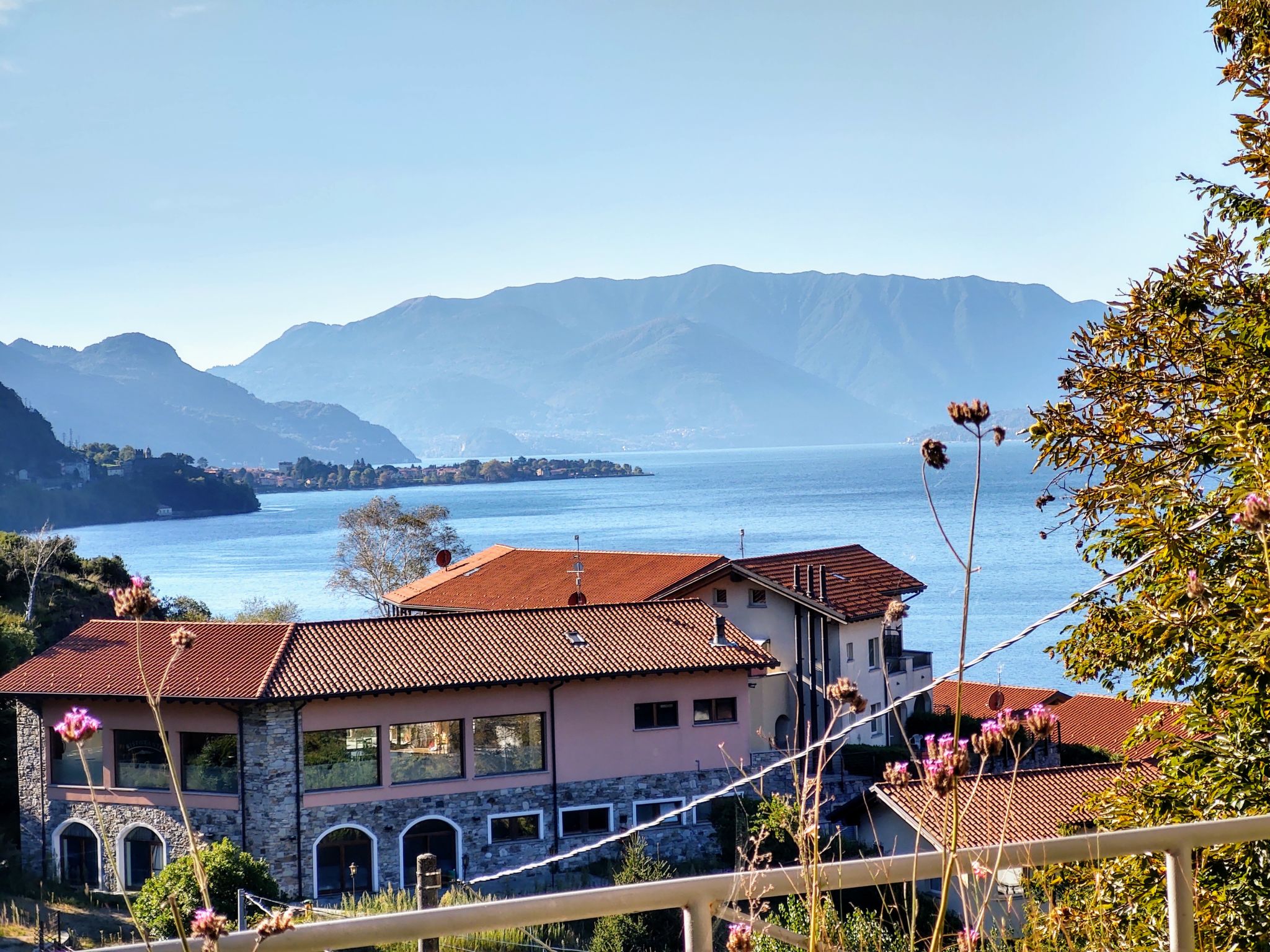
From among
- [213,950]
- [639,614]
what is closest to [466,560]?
[639,614]

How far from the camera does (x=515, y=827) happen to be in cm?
2419

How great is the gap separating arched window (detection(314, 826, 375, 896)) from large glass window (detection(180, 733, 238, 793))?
1921 mm

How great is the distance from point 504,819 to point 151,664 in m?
7.49

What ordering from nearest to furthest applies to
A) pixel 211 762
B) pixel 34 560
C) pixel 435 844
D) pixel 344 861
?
pixel 344 861, pixel 211 762, pixel 435 844, pixel 34 560

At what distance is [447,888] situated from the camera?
21094 mm

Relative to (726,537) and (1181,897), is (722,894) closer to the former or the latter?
(1181,897)

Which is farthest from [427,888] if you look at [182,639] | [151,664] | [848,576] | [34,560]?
[34,560]

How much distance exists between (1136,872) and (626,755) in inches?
785

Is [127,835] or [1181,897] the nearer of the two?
[1181,897]

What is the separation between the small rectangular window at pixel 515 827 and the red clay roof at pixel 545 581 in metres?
10.2

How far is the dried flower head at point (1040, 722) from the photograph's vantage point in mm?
1987

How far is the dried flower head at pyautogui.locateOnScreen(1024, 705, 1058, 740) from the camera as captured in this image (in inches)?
78.2

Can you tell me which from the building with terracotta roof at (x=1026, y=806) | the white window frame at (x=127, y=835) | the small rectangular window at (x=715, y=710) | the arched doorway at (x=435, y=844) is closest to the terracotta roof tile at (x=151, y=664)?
the white window frame at (x=127, y=835)

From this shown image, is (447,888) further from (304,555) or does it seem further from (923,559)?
(304,555)
